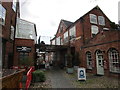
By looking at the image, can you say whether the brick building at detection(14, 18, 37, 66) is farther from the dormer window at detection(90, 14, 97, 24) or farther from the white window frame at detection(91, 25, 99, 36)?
the dormer window at detection(90, 14, 97, 24)

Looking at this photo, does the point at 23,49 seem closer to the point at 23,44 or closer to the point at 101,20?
the point at 23,44

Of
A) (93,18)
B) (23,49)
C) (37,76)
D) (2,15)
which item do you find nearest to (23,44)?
(23,49)

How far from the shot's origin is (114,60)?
1134cm

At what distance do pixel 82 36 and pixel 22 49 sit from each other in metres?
9.04

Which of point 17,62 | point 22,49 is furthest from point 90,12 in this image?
point 17,62

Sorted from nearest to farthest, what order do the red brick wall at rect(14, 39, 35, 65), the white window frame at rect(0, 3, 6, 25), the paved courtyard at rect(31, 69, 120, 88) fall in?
the paved courtyard at rect(31, 69, 120, 88), the white window frame at rect(0, 3, 6, 25), the red brick wall at rect(14, 39, 35, 65)

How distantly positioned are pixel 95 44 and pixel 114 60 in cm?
305

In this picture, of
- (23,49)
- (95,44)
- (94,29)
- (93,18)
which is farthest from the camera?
(93,18)

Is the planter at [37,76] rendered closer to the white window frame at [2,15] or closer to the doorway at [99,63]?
the white window frame at [2,15]

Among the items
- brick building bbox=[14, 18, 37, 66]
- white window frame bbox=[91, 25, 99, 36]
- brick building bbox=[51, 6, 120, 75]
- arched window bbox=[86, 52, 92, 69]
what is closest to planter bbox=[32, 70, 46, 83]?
brick building bbox=[14, 18, 37, 66]

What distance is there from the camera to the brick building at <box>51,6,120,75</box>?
11344 millimetres

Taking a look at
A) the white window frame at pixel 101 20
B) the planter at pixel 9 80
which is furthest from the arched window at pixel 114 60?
the planter at pixel 9 80

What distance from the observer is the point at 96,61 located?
13.5 m

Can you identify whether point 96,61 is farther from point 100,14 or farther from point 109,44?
point 100,14
